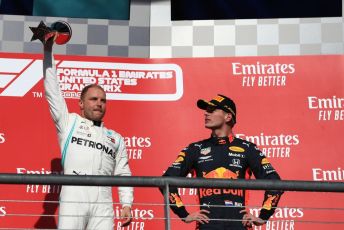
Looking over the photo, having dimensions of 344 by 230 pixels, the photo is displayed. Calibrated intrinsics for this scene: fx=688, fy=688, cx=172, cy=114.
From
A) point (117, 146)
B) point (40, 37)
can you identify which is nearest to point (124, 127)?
point (117, 146)

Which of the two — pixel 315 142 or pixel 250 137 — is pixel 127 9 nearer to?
pixel 250 137

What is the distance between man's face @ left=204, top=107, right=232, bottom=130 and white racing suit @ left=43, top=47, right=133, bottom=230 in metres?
0.56

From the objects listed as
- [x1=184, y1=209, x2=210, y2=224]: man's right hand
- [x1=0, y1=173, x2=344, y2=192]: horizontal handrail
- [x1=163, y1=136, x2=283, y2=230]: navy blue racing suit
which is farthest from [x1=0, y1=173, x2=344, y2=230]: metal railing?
[x1=163, y1=136, x2=283, y2=230]: navy blue racing suit

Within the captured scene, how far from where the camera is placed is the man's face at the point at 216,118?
3596 millimetres

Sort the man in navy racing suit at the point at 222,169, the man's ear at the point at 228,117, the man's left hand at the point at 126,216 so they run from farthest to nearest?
the man's ear at the point at 228,117
the man's left hand at the point at 126,216
the man in navy racing suit at the point at 222,169

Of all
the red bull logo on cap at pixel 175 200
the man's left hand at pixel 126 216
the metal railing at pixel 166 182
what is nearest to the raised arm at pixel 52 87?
the man's left hand at pixel 126 216

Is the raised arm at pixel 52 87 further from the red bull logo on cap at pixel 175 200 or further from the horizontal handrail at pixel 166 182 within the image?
the horizontal handrail at pixel 166 182

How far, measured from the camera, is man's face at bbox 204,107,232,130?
3596 mm

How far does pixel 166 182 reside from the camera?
8.14 ft

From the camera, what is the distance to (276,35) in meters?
4.93

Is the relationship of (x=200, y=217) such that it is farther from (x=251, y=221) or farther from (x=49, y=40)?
(x=49, y=40)

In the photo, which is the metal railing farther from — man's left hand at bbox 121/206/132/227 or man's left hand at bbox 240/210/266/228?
man's left hand at bbox 121/206/132/227

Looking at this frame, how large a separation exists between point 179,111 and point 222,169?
56.2 inches

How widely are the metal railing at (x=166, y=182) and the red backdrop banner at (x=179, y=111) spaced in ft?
6.99
